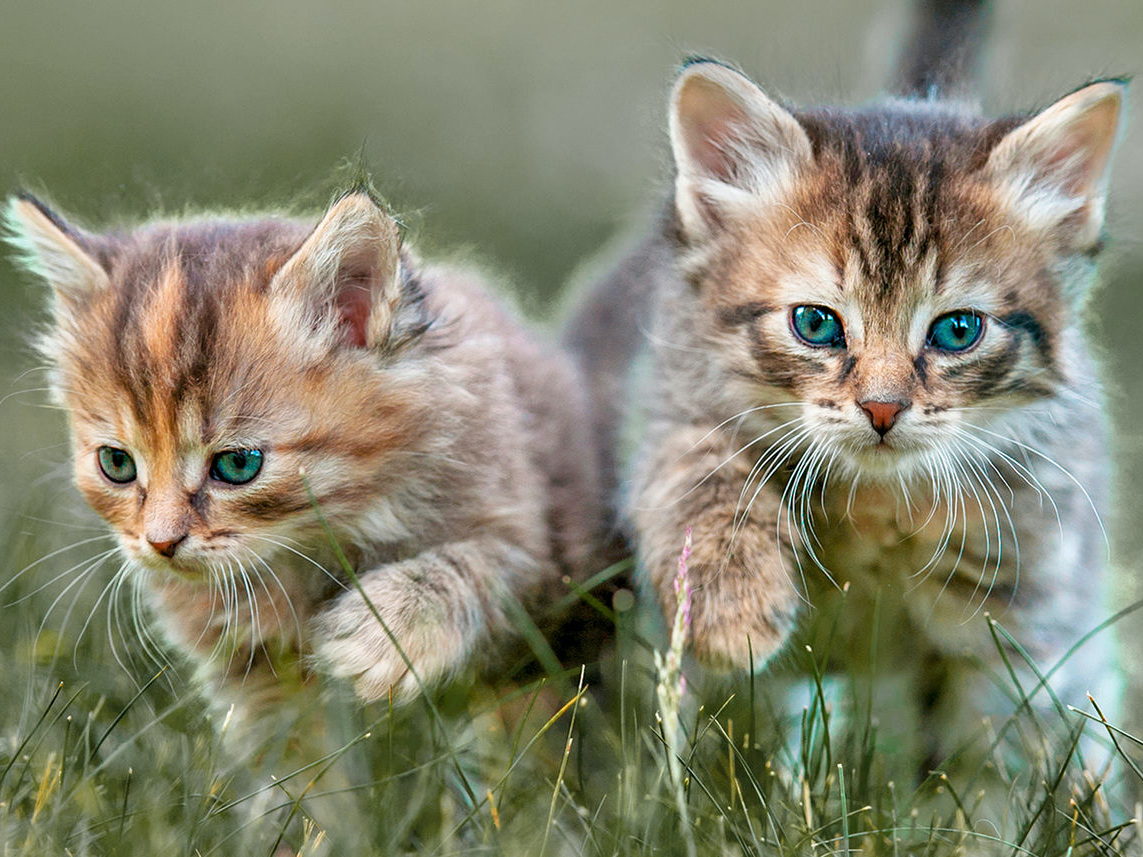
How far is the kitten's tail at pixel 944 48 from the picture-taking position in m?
3.01

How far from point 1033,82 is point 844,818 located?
1848mm

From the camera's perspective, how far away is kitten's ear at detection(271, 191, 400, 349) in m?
2.09

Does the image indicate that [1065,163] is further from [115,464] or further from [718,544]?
[115,464]

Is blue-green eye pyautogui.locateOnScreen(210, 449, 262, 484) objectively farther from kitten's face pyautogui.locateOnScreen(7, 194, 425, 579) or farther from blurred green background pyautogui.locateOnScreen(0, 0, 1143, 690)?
blurred green background pyautogui.locateOnScreen(0, 0, 1143, 690)

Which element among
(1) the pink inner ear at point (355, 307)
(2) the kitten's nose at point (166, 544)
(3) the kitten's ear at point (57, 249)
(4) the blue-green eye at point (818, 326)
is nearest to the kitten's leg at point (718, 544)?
(4) the blue-green eye at point (818, 326)

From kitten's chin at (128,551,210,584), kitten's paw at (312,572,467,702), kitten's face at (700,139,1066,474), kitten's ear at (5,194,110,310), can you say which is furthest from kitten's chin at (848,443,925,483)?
kitten's ear at (5,194,110,310)

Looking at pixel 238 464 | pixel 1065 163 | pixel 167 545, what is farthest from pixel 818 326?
pixel 167 545

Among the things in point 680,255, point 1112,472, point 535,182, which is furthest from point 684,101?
point 535,182

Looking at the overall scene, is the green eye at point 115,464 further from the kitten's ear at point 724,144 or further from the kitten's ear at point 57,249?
the kitten's ear at point 724,144

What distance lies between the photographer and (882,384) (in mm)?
2127

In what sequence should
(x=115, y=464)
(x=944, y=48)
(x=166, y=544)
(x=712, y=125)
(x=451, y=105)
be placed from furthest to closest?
(x=451, y=105)
(x=944, y=48)
(x=712, y=125)
(x=115, y=464)
(x=166, y=544)

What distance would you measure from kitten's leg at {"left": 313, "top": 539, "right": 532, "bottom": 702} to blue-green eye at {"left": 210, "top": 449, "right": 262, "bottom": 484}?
27 cm

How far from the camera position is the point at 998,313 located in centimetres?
221

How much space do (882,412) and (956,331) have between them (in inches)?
8.8
